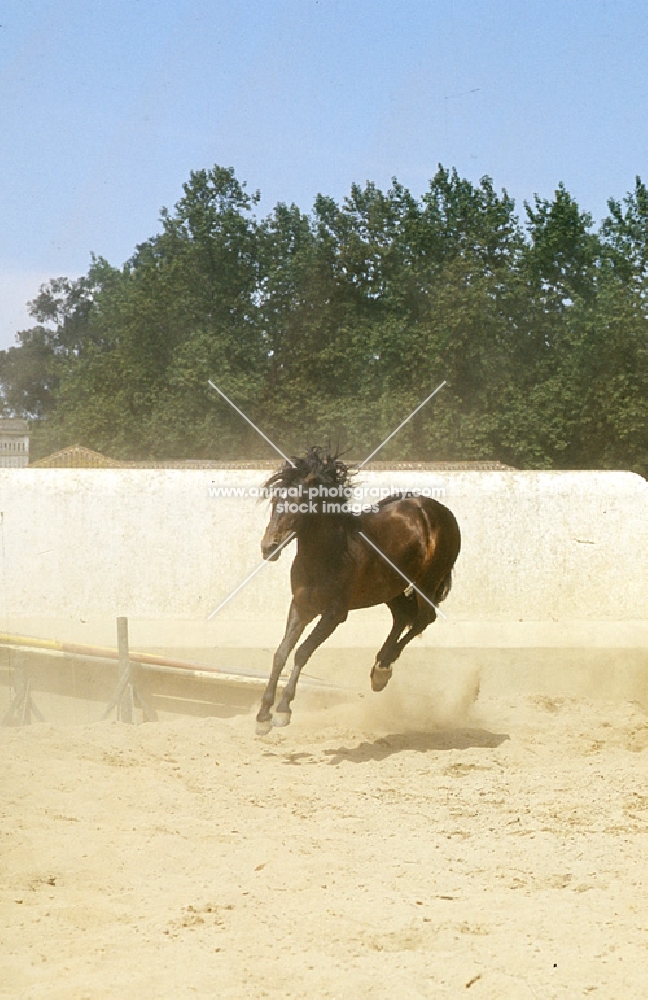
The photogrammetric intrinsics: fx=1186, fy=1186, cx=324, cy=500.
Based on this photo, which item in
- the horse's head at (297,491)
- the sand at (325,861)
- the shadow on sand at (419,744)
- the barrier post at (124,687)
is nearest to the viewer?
the sand at (325,861)

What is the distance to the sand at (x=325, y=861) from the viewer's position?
13.1ft

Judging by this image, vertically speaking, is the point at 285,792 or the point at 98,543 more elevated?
the point at 98,543

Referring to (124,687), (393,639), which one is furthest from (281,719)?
(124,687)

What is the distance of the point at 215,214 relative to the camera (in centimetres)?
3172

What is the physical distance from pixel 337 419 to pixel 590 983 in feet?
88.6

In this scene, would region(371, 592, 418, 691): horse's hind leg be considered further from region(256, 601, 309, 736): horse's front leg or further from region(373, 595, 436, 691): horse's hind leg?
region(256, 601, 309, 736): horse's front leg

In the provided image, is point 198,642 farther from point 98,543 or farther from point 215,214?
point 215,214

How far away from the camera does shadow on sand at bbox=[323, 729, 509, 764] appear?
7.91 m

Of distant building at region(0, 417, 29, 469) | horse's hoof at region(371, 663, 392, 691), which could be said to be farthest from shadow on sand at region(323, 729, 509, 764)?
distant building at region(0, 417, 29, 469)

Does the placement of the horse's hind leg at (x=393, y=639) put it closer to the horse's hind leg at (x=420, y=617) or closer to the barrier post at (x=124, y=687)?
the horse's hind leg at (x=420, y=617)

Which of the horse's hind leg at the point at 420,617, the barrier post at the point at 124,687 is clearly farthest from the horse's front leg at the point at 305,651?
the barrier post at the point at 124,687

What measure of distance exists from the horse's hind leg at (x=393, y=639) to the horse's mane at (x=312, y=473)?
1.32 meters

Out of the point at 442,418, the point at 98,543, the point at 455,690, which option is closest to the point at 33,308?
the point at 442,418

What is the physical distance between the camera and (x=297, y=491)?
7578 mm
